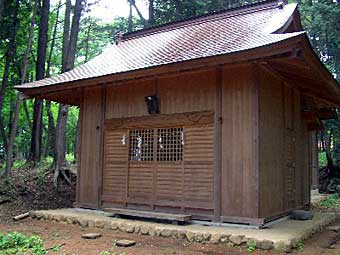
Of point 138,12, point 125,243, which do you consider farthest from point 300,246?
point 138,12

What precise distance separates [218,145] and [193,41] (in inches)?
117

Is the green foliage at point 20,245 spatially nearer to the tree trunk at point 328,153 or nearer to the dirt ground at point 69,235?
the dirt ground at point 69,235

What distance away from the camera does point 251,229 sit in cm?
671

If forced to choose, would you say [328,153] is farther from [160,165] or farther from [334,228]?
[160,165]

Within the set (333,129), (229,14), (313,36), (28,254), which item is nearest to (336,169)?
(333,129)

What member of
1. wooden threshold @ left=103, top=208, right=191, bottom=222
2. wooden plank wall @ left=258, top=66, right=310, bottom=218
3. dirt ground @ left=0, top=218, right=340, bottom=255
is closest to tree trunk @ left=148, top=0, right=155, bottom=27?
wooden plank wall @ left=258, top=66, right=310, bottom=218

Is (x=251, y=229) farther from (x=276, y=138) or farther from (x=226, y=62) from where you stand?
(x=226, y=62)

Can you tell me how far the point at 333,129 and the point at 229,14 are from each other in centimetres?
1036

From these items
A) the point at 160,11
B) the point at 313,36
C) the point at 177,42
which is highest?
the point at 160,11

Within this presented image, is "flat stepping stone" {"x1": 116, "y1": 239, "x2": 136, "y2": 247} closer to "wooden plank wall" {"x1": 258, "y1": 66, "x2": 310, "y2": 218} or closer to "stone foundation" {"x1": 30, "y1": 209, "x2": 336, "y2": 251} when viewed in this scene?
"stone foundation" {"x1": 30, "y1": 209, "x2": 336, "y2": 251}

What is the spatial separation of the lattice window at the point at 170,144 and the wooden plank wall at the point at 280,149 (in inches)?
69.9

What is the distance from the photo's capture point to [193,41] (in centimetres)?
900

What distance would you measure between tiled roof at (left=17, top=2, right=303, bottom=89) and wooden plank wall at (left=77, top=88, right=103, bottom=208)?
31.1 inches

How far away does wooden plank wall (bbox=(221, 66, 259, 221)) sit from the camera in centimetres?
694
